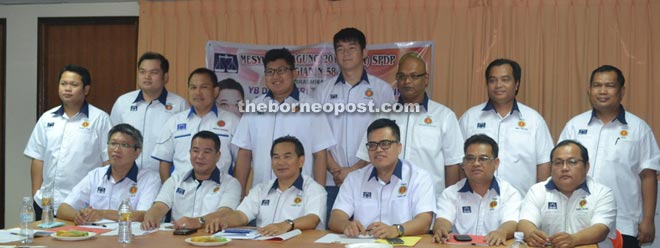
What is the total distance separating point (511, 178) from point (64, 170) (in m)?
3.10

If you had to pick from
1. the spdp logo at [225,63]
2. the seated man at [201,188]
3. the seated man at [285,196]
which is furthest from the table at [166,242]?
the spdp logo at [225,63]

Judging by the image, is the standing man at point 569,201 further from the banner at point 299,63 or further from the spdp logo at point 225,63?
the spdp logo at point 225,63

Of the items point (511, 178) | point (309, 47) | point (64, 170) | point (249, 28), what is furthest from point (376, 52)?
point (64, 170)

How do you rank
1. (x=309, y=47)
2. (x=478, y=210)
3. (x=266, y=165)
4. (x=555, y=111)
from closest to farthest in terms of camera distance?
(x=478, y=210) → (x=266, y=165) → (x=555, y=111) → (x=309, y=47)

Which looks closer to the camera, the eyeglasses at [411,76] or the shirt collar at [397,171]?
the shirt collar at [397,171]

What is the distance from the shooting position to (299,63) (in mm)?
6102

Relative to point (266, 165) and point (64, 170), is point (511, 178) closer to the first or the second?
point (266, 165)

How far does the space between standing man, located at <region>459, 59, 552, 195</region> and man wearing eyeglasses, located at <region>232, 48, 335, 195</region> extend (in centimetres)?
112

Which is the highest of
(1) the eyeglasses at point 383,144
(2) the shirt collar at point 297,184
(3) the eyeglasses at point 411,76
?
(3) the eyeglasses at point 411,76

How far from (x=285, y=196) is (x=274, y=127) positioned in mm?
812

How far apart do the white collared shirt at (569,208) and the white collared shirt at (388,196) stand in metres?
0.57

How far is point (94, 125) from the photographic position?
5.45 m

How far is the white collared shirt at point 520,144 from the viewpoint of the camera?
15.8ft

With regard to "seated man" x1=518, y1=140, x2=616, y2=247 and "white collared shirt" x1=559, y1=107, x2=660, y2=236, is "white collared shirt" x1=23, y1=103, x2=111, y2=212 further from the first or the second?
"white collared shirt" x1=559, y1=107, x2=660, y2=236
